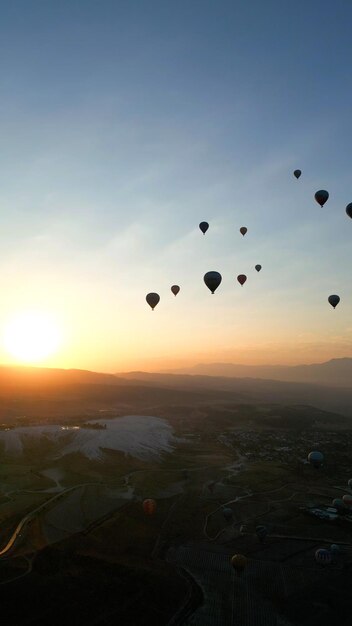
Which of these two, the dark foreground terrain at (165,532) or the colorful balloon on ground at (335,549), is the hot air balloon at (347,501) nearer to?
the dark foreground terrain at (165,532)

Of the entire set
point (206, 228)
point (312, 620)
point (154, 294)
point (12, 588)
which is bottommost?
point (312, 620)

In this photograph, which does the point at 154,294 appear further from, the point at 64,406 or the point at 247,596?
the point at 64,406

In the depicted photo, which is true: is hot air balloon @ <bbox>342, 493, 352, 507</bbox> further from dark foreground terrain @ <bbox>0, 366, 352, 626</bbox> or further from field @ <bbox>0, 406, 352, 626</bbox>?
field @ <bbox>0, 406, 352, 626</bbox>

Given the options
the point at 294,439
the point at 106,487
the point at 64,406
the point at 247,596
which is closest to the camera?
the point at 247,596


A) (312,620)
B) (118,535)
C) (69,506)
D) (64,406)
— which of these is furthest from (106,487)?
(64,406)

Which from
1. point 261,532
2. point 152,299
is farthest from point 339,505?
point 152,299

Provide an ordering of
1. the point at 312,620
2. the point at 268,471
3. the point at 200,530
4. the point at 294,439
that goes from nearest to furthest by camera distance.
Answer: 1. the point at 312,620
2. the point at 200,530
3. the point at 268,471
4. the point at 294,439

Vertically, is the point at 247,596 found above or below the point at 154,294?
below

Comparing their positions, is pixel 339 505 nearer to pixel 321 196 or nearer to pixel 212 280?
pixel 212 280
